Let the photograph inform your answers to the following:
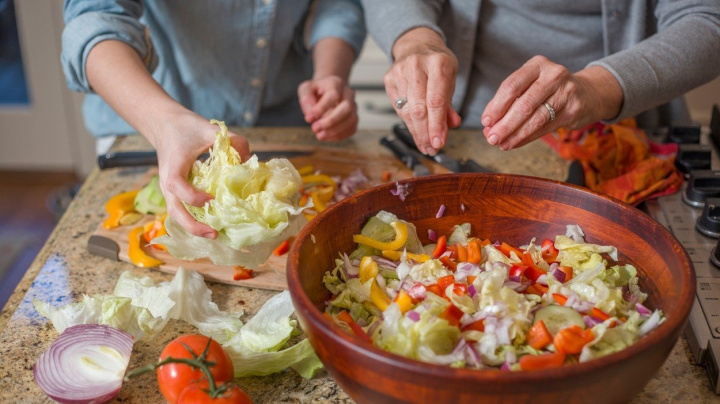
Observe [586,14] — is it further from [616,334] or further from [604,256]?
[616,334]

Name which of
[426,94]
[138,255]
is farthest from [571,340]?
[138,255]

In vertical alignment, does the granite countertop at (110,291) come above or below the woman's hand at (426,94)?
below

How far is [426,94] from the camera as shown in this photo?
1.50 metres

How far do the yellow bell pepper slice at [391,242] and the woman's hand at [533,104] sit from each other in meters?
0.28

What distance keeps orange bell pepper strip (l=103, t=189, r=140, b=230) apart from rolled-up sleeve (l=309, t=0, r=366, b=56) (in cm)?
89

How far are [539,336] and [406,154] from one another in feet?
3.51

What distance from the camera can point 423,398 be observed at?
89cm

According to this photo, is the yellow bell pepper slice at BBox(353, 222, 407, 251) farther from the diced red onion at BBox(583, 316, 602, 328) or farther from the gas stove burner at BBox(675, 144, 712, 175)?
the gas stove burner at BBox(675, 144, 712, 175)

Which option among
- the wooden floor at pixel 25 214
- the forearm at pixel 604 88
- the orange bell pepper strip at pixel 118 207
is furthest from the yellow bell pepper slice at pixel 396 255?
the wooden floor at pixel 25 214

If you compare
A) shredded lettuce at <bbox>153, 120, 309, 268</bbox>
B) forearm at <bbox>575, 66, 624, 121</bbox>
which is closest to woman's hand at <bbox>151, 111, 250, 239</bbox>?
shredded lettuce at <bbox>153, 120, 309, 268</bbox>

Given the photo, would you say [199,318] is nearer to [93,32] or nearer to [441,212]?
[441,212]

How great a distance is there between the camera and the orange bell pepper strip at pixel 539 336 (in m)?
1.02

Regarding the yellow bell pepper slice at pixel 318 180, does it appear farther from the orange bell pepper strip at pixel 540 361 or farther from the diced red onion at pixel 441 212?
the orange bell pepper strip at pixel 540 361

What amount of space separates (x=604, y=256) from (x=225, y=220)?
74cm
